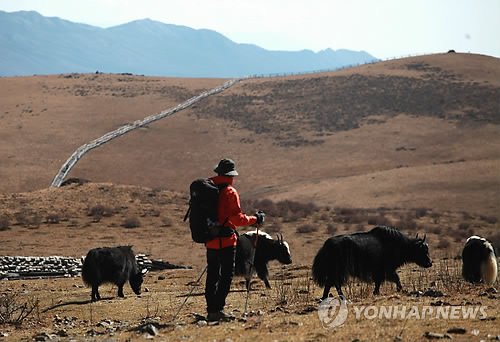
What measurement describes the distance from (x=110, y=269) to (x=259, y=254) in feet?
12.9

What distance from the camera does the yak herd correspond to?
426 inches

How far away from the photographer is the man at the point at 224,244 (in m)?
9.08

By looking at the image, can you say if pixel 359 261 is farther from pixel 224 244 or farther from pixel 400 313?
pixel 224 244

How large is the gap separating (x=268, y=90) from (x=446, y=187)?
2003 inches

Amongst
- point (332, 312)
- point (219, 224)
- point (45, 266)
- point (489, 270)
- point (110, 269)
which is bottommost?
point (45, 266)

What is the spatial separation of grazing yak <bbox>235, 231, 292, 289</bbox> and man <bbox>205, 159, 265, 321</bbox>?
467 cm

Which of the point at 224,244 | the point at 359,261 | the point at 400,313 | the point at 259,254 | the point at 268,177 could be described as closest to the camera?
the point at 400,313

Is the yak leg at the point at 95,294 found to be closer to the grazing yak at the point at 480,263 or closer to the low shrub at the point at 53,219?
the grazing yak at the point at 480,263

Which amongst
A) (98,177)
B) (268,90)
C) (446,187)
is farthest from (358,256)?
(268,90)

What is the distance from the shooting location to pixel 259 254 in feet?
52.1

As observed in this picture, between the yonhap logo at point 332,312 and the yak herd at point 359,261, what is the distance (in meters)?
0.62

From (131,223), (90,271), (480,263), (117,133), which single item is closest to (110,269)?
(90,271)

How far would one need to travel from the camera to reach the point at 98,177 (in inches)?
2152

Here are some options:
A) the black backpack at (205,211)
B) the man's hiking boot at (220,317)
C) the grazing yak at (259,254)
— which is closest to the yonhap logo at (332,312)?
the man's hiking boot at (220,317)
